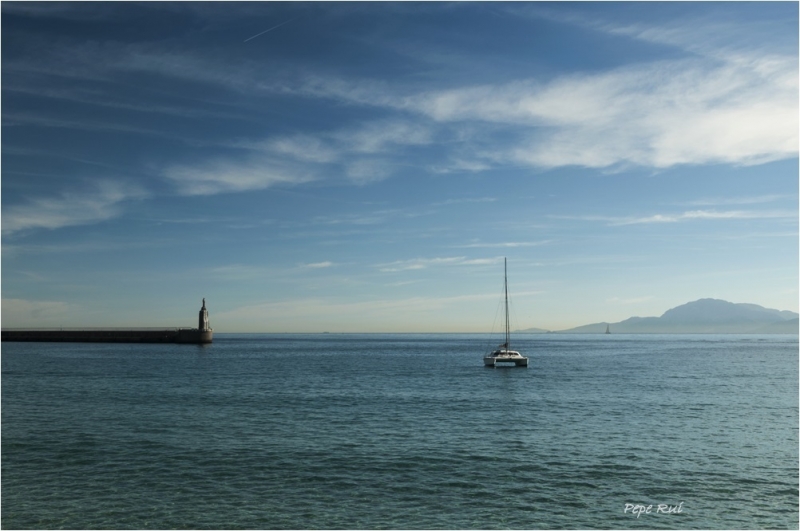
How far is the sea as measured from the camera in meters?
22.5

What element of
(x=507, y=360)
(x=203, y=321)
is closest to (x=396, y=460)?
(x=507, y=360)

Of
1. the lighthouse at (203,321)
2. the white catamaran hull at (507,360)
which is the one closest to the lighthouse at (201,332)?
the lighthouse at (203,321)

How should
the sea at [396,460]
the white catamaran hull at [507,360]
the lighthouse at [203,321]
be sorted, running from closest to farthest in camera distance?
the sea at [396,460]
the white catamaran hull at [507,360]
the lighthouse at [203,321]

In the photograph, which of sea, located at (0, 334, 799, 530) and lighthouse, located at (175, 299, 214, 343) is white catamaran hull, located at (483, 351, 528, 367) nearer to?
sea, located at (0, 334, 799, 530)

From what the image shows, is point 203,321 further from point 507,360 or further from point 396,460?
point 396,460

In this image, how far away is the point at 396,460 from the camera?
30.2m

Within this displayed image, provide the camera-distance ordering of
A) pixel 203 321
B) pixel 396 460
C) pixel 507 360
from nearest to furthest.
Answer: pixel 396 460, pixel 507 360, pixel 203 321

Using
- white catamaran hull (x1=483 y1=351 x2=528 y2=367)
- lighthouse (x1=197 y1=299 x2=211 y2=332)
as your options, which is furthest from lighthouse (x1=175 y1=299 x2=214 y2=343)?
A: white catamaran hull (x1=483 y1=351 x2=528 y2=367)

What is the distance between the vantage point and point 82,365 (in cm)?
9606

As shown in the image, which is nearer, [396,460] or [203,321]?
[396,460]

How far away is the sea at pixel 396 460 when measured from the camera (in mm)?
22516

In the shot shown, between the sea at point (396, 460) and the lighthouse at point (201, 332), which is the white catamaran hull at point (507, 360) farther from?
the lighthouse at point (201, 332)

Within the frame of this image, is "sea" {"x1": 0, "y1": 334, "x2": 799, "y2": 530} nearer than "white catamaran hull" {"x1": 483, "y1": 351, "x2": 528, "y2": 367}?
Yes

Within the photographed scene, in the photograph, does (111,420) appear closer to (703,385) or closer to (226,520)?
(226,520)
